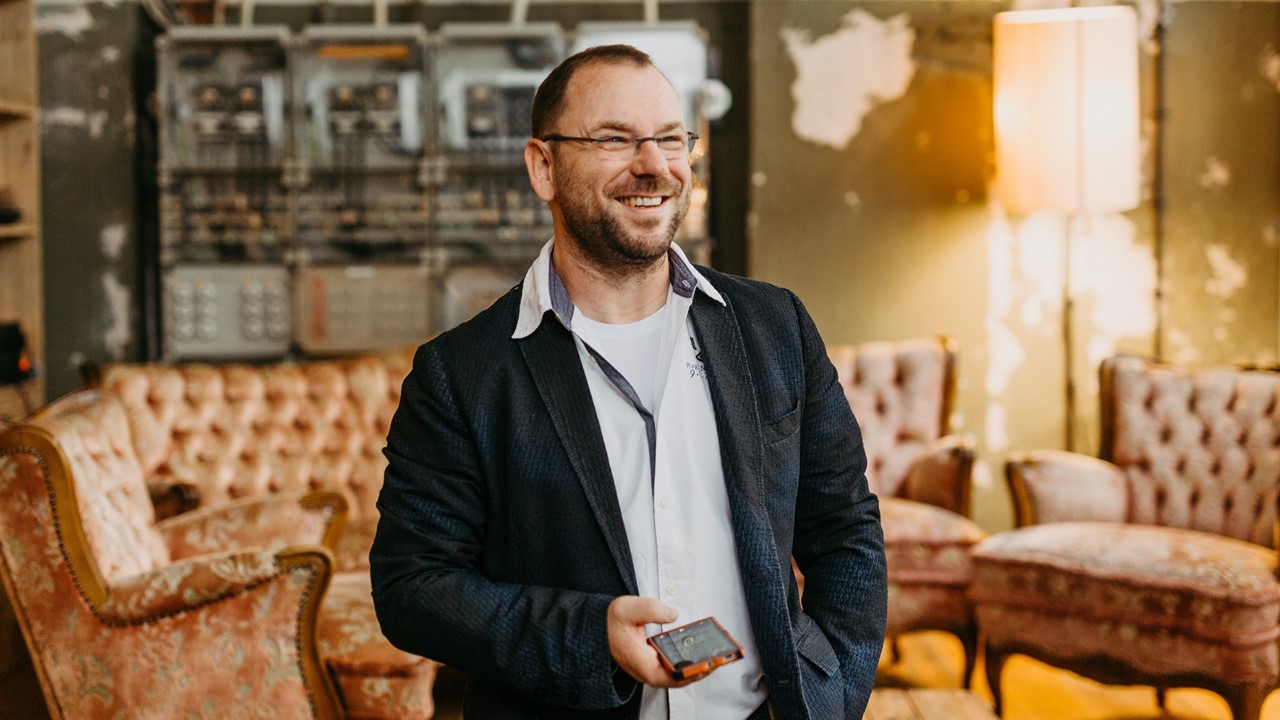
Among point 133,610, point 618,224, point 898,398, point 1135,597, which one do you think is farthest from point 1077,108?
point 133,610

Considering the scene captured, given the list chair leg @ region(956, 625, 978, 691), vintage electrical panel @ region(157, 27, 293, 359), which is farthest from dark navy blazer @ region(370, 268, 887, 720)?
vintage electrical panel @ region(157, 27, 293, 359)

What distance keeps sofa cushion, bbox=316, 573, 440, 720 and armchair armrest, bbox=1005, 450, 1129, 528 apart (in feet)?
6.05

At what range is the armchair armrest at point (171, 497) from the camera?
2787 mm

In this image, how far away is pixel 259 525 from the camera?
2600 millimetres

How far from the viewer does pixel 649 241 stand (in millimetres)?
1162

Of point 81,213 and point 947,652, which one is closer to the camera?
point 947,652

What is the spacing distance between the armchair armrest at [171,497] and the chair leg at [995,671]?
227 centimetres

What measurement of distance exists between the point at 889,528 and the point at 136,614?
2016 mm

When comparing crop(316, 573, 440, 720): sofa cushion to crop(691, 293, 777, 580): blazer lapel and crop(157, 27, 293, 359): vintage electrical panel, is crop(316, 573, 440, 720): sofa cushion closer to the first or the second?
crop(691, 293, 777, 580): blazer lapel

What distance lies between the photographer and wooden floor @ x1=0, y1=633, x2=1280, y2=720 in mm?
2697

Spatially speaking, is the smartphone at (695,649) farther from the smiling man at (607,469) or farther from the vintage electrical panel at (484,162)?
the vintage electrical panel at (484,162)

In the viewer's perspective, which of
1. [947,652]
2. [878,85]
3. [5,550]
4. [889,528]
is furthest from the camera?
[878,85]

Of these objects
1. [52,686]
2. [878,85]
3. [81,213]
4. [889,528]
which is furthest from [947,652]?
[81,213]

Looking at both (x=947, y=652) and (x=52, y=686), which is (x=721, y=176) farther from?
(x=52, y=686)
